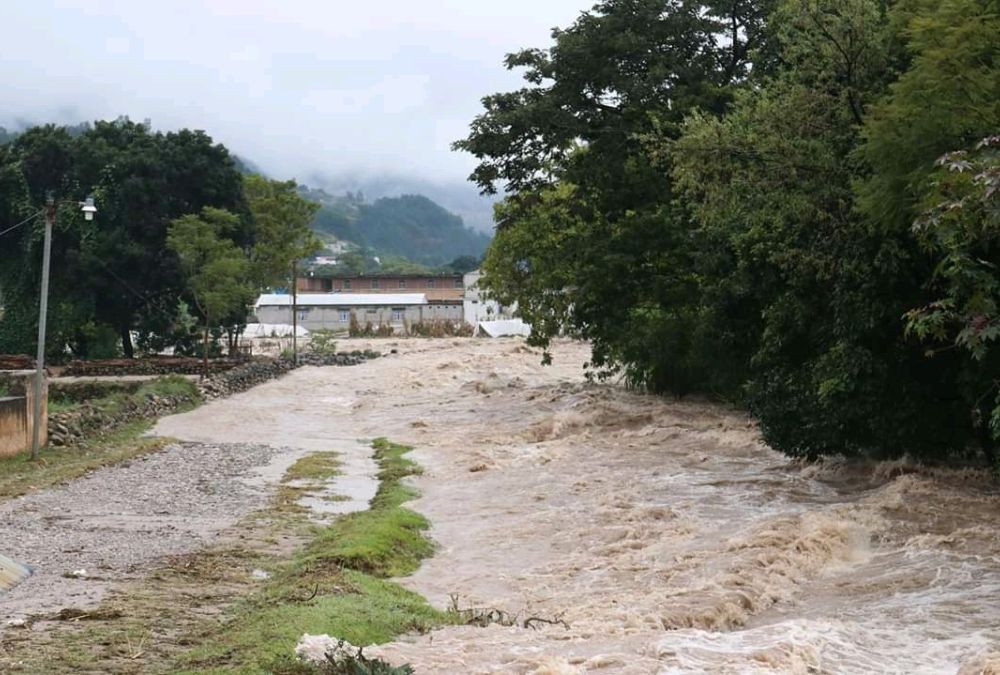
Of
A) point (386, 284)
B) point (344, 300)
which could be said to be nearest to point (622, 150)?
point (344, 300)

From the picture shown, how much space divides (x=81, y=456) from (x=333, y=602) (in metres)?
17.4

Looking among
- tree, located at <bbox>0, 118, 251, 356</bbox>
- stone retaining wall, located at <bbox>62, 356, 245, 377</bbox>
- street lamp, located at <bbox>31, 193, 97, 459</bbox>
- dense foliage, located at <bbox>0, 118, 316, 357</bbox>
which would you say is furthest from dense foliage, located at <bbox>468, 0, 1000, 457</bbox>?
tree, located at <bbox>0, 118, 251, 356</bbox>

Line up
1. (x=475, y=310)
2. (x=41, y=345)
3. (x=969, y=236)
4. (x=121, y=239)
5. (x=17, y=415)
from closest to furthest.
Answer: (x=969, y=236), (x=41, y=345), (x=17, y=415), (x=121, y=239), (x=475, y=310)

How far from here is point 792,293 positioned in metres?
20.8

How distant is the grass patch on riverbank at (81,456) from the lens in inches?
883

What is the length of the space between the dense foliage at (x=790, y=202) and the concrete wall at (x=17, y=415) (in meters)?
16.0

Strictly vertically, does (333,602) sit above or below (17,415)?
below

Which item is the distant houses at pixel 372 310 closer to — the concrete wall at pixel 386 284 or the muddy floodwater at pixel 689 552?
the concrete wall at pixel 386 284

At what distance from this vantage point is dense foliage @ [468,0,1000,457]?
14.8 metres

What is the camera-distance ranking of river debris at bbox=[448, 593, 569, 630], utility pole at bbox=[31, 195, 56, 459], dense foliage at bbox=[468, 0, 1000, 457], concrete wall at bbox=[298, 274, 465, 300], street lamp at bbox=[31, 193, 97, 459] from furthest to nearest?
concrete wall at bbox=[298, 274, 465, 300] < utility pole at bbox=[31, 195, 56, 459] < street lamp at bbox=[31, 193, 97, 459] < dense foliage at bbox=[468, 0, 1000, 457] < river debris at bbox=[448, 593, 569, 630]

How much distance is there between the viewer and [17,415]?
26.1 metres

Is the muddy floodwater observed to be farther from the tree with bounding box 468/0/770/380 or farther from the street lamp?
the street lamp

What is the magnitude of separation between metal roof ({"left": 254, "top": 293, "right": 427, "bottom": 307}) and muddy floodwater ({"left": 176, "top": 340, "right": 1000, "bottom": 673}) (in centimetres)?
7699

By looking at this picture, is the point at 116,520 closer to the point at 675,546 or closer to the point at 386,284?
the point at 675,546
